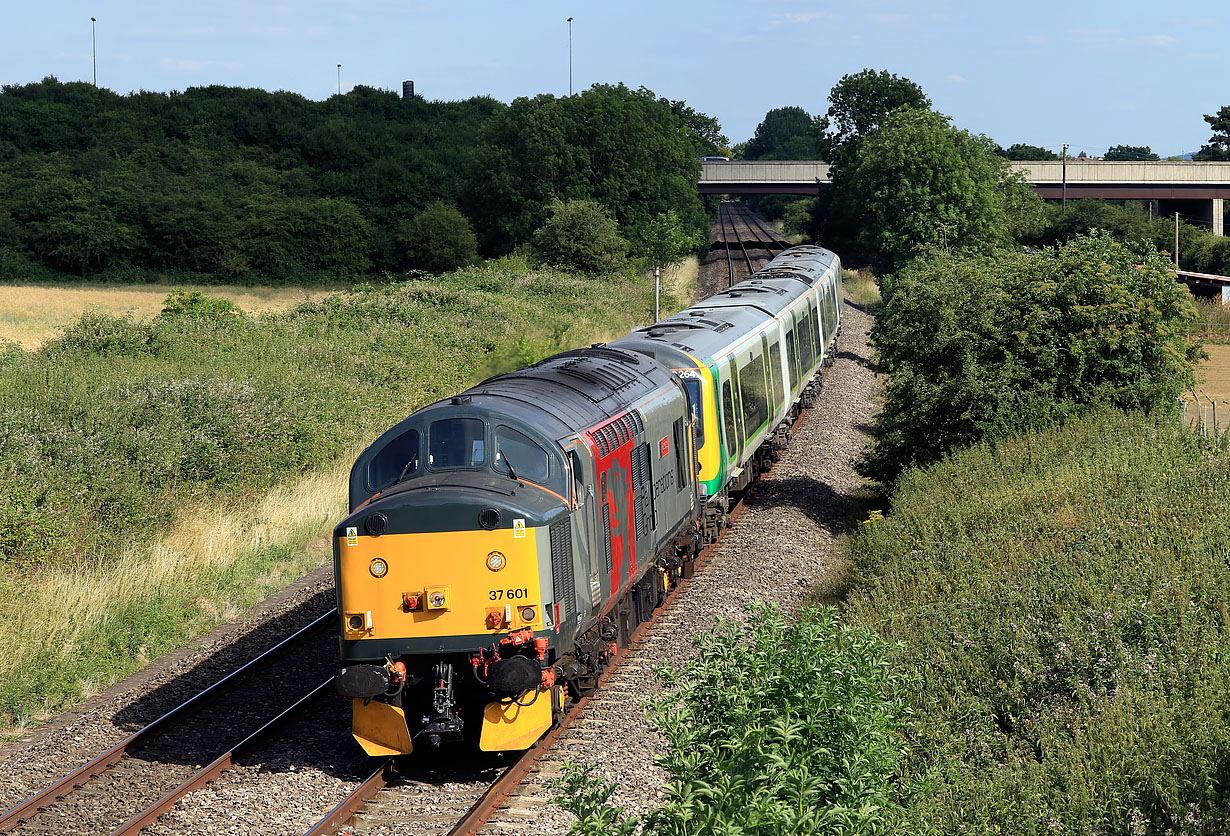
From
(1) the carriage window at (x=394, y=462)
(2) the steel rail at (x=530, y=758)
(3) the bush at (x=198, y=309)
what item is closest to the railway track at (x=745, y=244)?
(3) the bush at (x=198, y=309)

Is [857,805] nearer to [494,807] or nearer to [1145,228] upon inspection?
[494,807]

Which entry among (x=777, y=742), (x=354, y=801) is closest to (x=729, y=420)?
(x=354, y=801)

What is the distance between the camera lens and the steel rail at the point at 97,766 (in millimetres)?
9484

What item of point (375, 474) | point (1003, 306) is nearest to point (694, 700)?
point (375, 474)

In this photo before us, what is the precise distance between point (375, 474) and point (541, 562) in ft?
6.39

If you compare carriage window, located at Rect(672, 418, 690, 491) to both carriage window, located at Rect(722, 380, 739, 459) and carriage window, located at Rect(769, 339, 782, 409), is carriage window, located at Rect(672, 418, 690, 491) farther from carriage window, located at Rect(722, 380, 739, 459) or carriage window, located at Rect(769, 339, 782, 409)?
carriage window, located at Rect(769, 339, 782, 409)

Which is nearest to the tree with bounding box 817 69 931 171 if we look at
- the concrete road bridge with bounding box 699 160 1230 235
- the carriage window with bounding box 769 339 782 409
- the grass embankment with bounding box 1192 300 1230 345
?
the concrete road bridge with bounding box 699 160 1230 235

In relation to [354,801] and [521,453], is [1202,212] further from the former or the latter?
[354,801]

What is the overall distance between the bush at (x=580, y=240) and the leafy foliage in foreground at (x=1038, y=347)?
35.5m

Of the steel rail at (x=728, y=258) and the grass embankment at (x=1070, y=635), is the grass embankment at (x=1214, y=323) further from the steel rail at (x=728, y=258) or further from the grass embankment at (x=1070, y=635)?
the grass embankment at (x=1070, y=635)

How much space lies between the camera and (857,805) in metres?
6.45

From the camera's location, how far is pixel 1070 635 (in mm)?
9445

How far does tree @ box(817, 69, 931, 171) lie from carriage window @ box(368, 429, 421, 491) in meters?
62.8

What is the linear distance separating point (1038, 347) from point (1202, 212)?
7751cm
